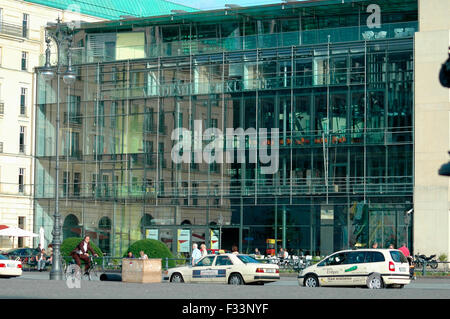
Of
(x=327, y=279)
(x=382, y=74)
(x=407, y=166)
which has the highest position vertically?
(x=382, y=74)

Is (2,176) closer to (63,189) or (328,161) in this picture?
(63,189)

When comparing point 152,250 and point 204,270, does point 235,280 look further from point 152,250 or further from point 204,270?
point 152,250

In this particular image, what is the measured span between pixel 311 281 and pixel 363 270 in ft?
6.71

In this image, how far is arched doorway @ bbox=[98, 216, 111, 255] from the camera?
67244 millimetres

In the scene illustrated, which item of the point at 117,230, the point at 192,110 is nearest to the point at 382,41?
the point at 192,110

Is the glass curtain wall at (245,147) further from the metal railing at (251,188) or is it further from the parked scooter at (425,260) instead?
the parked scooter at (425,260)

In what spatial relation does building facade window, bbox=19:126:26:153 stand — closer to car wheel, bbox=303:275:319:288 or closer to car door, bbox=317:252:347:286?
car wheel, bbox=303:275:319:288

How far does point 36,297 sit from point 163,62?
41.1 metres

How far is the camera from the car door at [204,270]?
37.9 meters

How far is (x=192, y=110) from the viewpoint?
6431 centimetres

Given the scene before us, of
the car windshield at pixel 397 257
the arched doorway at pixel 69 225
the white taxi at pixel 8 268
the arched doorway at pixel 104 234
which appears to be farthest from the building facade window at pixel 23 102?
the car windshield at pixel 397 257

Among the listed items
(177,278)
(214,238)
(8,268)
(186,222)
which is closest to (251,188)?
(214,238)

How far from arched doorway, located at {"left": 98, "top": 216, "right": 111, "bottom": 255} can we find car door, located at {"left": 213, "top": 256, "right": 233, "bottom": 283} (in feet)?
98.3

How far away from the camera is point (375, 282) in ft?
113
